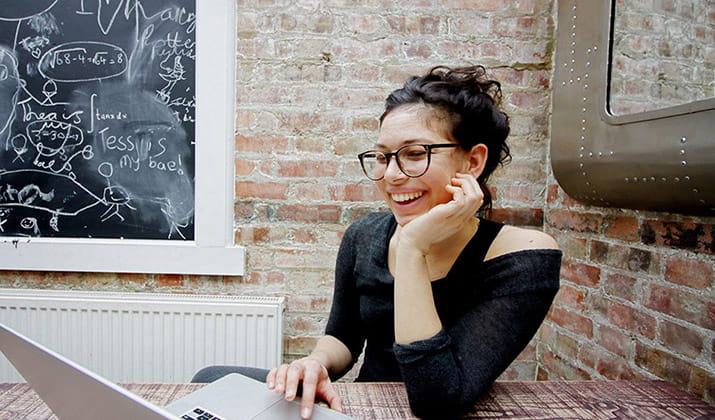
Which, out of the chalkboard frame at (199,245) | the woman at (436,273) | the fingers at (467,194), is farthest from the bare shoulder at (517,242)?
the chalkboard frame at (199,245)

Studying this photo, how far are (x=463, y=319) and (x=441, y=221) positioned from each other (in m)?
0.21

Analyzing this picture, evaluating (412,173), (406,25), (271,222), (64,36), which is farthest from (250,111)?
(412,173)

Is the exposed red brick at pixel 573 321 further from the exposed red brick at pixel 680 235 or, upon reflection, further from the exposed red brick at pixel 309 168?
the exposed red brick at pixel 309 168

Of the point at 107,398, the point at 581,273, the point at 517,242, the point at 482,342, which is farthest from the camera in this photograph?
the point at 581,273

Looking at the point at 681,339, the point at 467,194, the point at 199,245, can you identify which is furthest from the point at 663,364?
the point at 199,245

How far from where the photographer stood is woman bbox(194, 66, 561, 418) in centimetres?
91

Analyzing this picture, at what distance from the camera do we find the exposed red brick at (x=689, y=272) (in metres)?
1.16

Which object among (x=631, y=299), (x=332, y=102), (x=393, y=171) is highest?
(x=332, y=102)

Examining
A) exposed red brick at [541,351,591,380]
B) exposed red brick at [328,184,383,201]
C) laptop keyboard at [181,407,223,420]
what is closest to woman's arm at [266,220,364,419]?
laptop keyboard at [181,407,223,420]

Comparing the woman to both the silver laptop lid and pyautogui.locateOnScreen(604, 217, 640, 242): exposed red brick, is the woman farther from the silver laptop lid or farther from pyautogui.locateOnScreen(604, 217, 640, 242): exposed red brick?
pyautogui.locateOnScreen(604, 217, 640, 242): exposed red brick

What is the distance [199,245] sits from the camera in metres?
1.94

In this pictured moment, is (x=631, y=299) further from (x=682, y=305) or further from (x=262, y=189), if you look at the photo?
(x=262, y=189)

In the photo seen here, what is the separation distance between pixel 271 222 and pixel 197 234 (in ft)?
1.00

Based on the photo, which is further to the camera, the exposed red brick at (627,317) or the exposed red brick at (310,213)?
the exposed red brick at (310,213)
